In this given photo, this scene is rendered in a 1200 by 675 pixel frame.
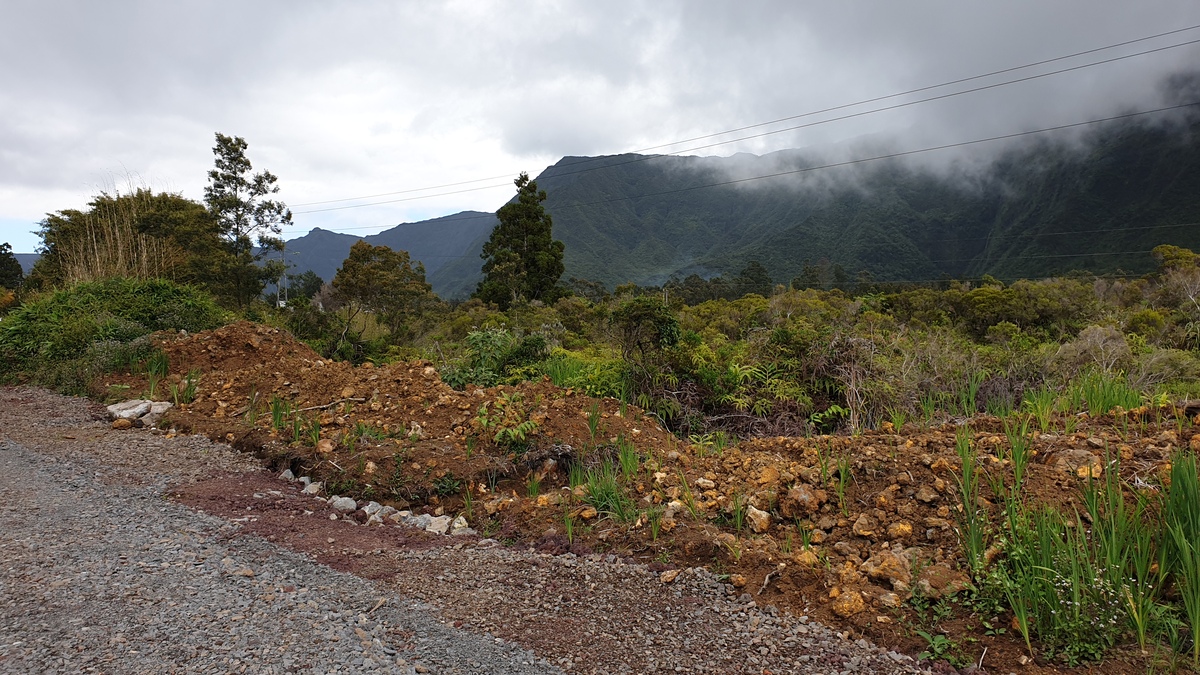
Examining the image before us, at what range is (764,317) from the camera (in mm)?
12734

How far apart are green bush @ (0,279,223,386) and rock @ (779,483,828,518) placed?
8933mm

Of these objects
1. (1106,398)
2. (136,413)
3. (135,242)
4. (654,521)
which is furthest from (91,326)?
(1106,398)

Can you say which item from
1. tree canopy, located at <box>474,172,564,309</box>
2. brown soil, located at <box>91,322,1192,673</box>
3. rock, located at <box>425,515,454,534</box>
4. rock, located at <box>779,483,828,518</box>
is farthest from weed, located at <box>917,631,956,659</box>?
tree canopy, located at <box>474,172,564,309</box>

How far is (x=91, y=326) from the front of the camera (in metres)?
9.29

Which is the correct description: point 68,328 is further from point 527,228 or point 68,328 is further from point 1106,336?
point 527,228

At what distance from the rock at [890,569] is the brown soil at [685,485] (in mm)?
23

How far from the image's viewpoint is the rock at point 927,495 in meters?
2.97

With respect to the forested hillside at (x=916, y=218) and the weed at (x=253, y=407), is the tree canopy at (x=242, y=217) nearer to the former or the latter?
the weed at (x=253, y=407)

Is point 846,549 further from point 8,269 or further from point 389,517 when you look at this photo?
point 8,269

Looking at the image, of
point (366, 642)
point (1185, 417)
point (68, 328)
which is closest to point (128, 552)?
point (366, 642)

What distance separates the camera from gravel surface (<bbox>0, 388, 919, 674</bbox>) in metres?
2.17

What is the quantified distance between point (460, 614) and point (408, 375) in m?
4.38

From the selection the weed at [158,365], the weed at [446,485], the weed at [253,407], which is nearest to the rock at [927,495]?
the weed at [446,485]

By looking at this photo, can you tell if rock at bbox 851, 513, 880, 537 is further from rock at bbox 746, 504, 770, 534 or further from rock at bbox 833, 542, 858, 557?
rock at bbox 746, 504, 770, 534
